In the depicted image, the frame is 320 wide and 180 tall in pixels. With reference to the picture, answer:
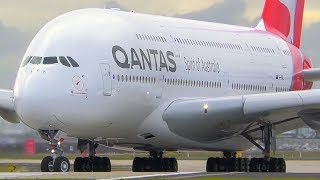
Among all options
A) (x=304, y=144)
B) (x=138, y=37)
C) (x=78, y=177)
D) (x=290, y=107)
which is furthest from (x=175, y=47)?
(x=304, y=144)

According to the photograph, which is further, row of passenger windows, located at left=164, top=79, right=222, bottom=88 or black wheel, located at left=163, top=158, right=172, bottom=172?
black wheel, located at left=163, top=158, right=172, bottom=172

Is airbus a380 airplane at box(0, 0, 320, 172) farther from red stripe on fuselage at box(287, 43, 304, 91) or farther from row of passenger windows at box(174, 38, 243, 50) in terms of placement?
red stripe on fuselage at box(287, 43, 304, 91)

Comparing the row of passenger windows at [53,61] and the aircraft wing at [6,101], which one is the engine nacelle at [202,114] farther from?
the aircraft wing at [6,101]

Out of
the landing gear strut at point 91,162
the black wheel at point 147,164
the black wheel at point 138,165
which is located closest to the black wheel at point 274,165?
the black wheel at point 147,164

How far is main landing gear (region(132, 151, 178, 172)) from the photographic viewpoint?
48031 millimetres

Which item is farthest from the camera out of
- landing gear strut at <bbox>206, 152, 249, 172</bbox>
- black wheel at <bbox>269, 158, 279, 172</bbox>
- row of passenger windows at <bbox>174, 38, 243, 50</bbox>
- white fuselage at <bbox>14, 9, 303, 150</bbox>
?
landing gear strut at <bbox>206, 152, 249, 172</bbox>

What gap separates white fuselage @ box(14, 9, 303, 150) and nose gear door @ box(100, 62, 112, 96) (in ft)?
0.12

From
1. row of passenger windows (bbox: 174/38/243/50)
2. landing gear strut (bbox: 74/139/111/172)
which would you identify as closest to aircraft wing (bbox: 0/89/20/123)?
landing gear strut (bbox: 74/139/111/172)

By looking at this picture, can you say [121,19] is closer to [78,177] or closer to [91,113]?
[91,113]

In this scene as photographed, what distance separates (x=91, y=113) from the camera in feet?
134

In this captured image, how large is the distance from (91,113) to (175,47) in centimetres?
621

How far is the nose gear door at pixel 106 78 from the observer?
135ft

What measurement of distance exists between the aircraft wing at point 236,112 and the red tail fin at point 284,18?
12.1 meters

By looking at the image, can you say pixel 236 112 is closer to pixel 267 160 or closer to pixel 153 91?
pixel 267 160
